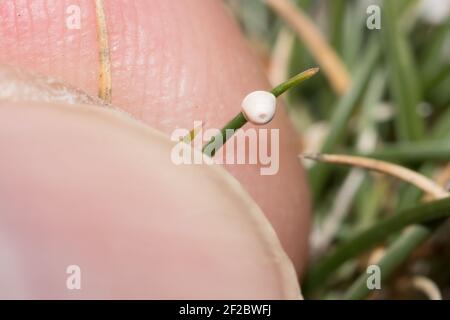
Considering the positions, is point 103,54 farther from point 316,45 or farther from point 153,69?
point 316,45

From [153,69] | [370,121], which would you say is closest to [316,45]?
[370,121]

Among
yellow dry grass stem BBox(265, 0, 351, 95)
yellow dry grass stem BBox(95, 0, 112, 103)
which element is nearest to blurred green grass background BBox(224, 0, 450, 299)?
yellow dry grass stem BBox(265, 0, 351, 95)

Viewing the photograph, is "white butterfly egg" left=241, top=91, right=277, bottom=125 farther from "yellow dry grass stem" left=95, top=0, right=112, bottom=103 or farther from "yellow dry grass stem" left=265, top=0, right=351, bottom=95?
"yellow dry grass stem" left=265, top=0, right=351, bottom=95

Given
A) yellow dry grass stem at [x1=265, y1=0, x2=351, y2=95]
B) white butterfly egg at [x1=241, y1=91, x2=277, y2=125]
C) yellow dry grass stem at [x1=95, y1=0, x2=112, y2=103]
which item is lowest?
white butterfly egg at [x1=241, y1=91, x2=277, y2=125]

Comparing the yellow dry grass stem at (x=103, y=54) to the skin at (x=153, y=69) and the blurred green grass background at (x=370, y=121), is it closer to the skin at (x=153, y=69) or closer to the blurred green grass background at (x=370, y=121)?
the skin at (x=153, y=69)

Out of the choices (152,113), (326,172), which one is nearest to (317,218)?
(326,172)

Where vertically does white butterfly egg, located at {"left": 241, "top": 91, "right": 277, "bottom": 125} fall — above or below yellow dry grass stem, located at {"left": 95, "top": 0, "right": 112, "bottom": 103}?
below
